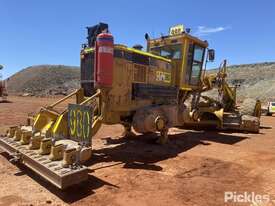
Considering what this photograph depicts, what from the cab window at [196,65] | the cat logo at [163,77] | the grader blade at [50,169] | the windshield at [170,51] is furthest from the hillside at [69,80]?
the grader blade at [50,169]

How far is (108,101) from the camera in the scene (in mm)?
6855

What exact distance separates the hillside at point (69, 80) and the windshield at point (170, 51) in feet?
91.5

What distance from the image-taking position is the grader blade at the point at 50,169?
4.41 meters

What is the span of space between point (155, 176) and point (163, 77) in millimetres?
3737

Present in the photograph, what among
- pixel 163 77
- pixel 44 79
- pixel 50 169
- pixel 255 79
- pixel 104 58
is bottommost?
pixel 50 169

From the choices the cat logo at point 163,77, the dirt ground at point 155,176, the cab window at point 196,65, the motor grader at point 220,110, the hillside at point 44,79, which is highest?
the hillside at point 44,79

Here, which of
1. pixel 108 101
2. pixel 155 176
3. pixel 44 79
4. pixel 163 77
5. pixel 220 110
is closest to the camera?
pixel 155 176

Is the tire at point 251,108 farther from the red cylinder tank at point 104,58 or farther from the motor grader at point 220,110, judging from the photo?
the red cylinder tank at point 104,58

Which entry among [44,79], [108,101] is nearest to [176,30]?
[108,101]

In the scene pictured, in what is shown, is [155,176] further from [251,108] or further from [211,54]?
[251,108]

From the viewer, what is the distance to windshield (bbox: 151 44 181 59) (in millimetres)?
9347

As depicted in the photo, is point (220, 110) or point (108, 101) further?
point (220, 110)

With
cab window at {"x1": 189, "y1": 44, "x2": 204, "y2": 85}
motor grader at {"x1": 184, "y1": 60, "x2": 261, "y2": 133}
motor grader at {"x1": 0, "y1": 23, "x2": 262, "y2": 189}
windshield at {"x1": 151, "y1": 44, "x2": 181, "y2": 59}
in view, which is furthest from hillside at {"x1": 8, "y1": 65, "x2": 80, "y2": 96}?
motor grader at {"x1": 0, "y1": 23, "x2": 262, "y2": 189}

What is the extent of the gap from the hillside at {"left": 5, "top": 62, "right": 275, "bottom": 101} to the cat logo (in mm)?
28753
